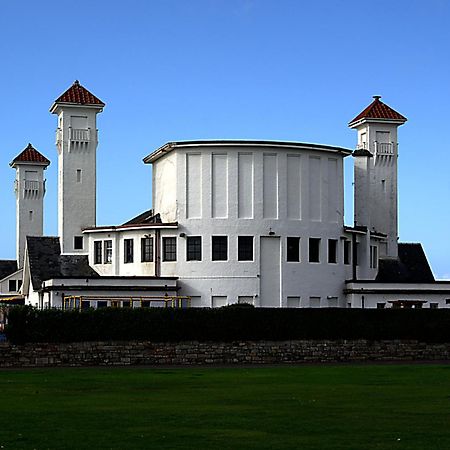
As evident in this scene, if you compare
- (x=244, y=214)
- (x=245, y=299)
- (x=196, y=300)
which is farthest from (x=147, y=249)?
(x=245, y=299)

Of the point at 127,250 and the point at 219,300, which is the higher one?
the point at 127,250

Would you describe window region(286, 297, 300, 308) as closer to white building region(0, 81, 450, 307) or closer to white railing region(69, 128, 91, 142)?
white building region(0, 81, 450, 307)

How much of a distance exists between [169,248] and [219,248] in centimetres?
342

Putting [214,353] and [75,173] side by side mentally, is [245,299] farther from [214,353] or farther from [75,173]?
[214,353]

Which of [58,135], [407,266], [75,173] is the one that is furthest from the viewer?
[407,266]

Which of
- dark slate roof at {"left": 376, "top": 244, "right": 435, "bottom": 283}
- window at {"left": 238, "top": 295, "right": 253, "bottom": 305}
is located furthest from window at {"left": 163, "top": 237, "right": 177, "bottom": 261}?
dark slate roof at {"left": 376, "top": 244, "right": 435, "bottom": 283}

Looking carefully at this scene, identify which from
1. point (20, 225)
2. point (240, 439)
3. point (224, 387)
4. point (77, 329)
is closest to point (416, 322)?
point (77, 329)

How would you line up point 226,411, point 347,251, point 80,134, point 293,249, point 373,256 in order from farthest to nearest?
point 373,256 < point 80,134 < point 347,251 < point 293,249 < point 226,411

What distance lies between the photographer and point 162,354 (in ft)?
168

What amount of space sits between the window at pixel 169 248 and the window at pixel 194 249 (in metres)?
0.97

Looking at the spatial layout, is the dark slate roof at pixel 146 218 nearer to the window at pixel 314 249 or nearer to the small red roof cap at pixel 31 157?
the window at pixel 314 249

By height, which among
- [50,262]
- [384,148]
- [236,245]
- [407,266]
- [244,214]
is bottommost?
[407,266]

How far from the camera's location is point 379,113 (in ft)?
297

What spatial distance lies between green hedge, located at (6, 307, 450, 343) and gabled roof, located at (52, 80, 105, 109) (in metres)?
31.8
